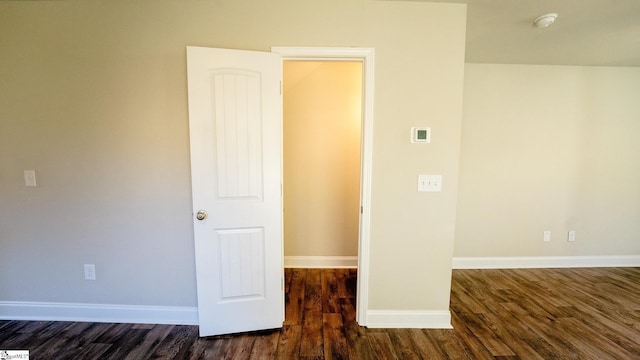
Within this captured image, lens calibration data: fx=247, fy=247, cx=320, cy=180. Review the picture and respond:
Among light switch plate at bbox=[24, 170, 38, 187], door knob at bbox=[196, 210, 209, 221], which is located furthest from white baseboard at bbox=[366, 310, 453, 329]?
light switch plate at bbox=[24, 170, 38, 187]

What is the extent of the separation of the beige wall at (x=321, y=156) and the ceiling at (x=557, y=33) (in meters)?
1.23

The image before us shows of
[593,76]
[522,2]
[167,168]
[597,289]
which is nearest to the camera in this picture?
[522,2]

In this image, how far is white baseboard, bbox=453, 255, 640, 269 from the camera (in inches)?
120

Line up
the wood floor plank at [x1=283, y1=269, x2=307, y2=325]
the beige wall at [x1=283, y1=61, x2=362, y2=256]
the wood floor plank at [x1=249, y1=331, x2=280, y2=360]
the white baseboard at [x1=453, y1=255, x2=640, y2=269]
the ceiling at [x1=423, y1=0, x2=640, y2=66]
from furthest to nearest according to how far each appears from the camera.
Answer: the white baseboard at [x1=453, y1=255, x2=640, y2=269] → the beige wall at [x1=283, y1=61, x2=362, y2=256] → the wood floor plank at [x1=283, y1=269, x2=307, y2=325] → the ceiling at [x1=423, y1=0, x2=640, y2=66] → the wood floor plank at [x1=249, y1=331, x2=280, y2=360]

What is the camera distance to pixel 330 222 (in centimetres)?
307

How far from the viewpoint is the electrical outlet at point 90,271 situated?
200 cm

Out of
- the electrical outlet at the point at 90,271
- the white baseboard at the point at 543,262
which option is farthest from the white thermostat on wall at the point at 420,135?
the electrical outlet at the point at 90,271

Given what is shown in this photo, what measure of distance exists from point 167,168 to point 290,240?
1654 millimetres

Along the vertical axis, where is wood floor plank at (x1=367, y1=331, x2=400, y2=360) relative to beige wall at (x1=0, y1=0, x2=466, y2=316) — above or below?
below

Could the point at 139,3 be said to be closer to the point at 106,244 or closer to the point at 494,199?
the point at 106,244

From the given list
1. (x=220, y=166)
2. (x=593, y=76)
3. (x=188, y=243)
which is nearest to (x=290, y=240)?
(x=188, y=243)

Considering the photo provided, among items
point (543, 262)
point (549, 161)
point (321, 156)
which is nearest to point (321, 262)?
point (321, 156)

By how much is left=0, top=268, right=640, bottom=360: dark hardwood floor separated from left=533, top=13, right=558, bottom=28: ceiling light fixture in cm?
241

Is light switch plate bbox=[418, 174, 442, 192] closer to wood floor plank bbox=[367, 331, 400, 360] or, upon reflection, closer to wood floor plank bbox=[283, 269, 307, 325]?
wood floor plank bbox=[367, 331, 400, 360]
